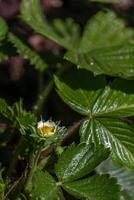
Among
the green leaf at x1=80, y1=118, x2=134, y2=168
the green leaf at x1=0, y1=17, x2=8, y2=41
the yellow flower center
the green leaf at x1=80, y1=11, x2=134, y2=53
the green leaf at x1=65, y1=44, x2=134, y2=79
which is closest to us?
the yellow flower center

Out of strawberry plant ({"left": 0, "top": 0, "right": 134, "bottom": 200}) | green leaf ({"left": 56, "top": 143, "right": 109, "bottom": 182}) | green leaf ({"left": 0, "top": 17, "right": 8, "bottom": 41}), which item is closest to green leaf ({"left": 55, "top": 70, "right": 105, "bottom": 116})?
strawberry plant ({"left": 0, "top": 0, "right": 134, "bottom": 200})

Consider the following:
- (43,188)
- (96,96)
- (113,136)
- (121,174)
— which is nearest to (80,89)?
(96,96)

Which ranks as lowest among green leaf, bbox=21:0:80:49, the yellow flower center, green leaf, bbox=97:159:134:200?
green leaf, bbox=97:159:134:200

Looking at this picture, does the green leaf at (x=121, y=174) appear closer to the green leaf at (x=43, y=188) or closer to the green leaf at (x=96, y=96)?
the green leaf at (x=96, y=96)

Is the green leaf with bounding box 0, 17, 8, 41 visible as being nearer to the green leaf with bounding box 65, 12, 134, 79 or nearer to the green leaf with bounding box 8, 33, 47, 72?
the green leaf with bounding box 8, 33, 47, 72

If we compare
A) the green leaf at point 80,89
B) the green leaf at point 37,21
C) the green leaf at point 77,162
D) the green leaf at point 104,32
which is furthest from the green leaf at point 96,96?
the green leaf at point 104,32

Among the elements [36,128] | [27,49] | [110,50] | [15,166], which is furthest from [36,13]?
[36,128]
